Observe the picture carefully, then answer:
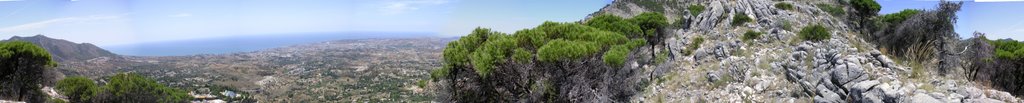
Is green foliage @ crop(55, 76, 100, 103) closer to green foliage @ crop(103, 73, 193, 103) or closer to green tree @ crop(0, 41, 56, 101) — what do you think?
green foliage @ crop(103, 73, 193, 103)

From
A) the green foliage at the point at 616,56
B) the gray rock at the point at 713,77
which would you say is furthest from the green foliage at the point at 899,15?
the green foliage at the point at 616,56

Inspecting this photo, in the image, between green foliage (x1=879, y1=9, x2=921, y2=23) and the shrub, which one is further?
the shrub

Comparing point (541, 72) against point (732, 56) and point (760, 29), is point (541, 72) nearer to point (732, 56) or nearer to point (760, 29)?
point (732, 56)

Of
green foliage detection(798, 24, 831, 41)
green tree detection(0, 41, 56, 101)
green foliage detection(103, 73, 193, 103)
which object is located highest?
green foliage detection(798, 24, 831, 41)

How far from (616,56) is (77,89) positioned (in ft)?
71.8

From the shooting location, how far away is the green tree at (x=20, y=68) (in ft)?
61.3

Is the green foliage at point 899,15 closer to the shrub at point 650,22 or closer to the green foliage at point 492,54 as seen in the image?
the shrub at point 650,22

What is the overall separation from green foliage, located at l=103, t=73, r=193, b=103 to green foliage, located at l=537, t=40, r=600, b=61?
19.5 m

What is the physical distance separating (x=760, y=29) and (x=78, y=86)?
89.2ft

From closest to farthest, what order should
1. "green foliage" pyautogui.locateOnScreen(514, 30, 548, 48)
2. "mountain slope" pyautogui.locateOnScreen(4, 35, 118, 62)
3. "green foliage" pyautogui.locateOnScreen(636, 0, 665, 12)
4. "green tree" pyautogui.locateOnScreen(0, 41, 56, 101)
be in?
"green foliage" pyautogui.locateOnScreen(514, 30, 548, 48) → "green tree" pyautogui.locateOnScreen(0, 41, 56, 101) → "green foliage" pyautogui.locateOnScreen(636, 0, 665, 12) → "mountain slope" pyautogui.locateOnScreen(4, 35, 118, 62)

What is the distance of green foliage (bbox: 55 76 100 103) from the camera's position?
2123 cm

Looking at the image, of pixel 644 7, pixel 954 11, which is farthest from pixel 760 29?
pixel 644 7

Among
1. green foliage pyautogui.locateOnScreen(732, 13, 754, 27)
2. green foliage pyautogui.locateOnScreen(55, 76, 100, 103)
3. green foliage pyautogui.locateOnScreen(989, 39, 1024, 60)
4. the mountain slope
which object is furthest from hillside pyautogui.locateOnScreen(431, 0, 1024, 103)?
the mountain slope

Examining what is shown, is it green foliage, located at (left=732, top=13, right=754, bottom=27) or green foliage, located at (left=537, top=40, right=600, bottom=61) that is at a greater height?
green foliage, located at (left=732, top=13, right=754, bottom=27)
